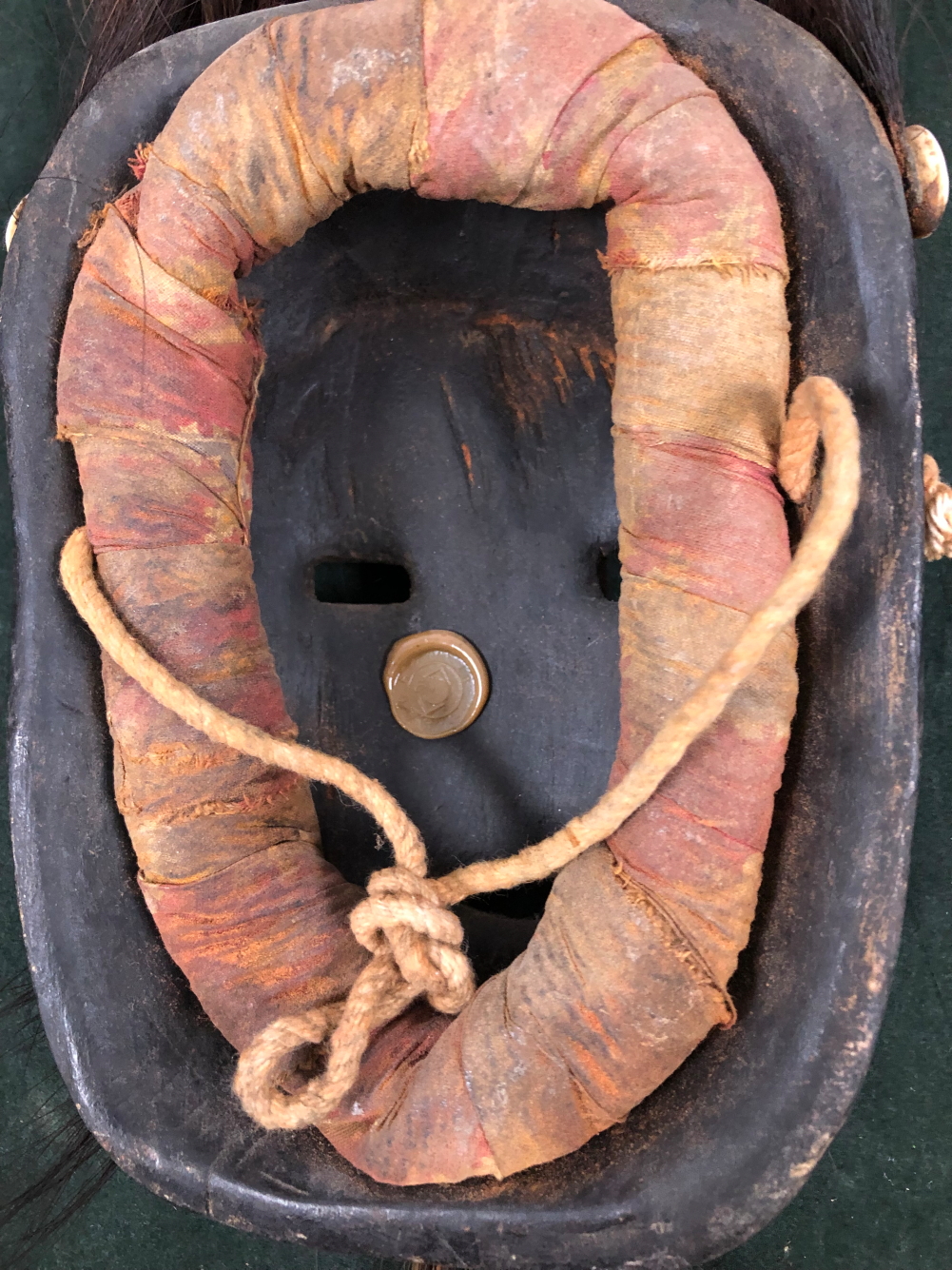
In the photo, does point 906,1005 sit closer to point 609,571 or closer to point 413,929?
point 609,571

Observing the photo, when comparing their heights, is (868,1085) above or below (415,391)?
below

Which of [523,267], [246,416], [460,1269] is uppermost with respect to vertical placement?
[523,267]

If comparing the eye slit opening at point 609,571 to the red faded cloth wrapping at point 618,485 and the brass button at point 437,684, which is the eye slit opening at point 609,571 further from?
the red faded cloth wrapping at point 618,485

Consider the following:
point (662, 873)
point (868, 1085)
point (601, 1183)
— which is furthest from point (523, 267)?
point (868, 1085)

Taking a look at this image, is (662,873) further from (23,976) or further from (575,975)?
(23,976)

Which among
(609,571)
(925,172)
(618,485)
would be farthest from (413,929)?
(925,172)

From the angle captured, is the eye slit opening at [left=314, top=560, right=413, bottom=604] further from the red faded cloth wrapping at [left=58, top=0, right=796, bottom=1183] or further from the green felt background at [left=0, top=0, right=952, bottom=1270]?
the green felt background at [left=0, top=0, right=952, bottom=1270]

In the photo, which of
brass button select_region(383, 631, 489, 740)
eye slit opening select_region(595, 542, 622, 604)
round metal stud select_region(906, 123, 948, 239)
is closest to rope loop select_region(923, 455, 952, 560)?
round metal stud select_region(906, 123, 948, 239)
